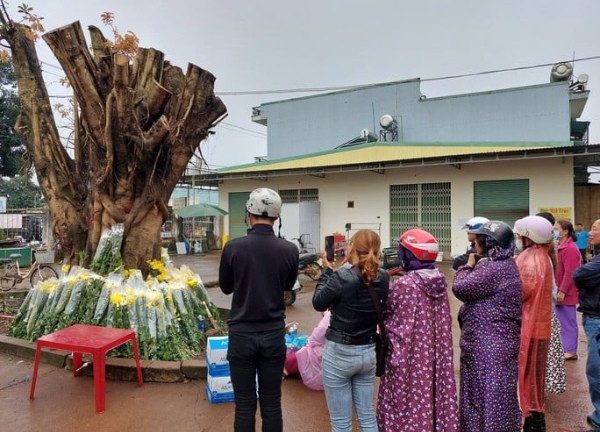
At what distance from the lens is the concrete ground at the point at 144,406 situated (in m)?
3.28

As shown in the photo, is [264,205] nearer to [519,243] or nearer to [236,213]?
[519,243]

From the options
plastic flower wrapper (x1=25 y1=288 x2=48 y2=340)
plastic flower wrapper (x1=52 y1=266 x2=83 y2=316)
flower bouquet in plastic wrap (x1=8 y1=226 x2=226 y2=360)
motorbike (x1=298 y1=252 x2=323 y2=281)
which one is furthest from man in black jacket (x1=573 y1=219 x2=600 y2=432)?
motorbike (x1=298 y1=252 x2=323 y2=281)

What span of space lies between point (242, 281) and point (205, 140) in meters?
3.33

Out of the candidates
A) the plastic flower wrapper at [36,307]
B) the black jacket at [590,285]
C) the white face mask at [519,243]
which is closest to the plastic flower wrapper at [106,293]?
the plastic flower wrapper at [36,307]

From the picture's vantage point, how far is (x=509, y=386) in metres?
2.60

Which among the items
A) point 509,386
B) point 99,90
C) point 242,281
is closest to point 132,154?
point 99,90

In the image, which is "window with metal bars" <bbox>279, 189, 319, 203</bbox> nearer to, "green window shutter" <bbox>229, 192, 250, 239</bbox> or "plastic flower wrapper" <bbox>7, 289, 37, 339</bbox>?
"green window shutter" <bbox>229, 192, 250, 239</bbox>

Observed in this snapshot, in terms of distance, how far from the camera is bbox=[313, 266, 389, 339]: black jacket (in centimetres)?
238

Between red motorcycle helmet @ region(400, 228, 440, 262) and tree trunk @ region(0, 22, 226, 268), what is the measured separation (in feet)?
10.9

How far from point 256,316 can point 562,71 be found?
21.3 m

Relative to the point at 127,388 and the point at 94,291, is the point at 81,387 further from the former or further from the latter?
the point at 94,291

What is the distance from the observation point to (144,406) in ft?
11.8

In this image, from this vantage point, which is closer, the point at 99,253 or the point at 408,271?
the point at 408,271

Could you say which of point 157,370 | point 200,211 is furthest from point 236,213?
point 157,370
